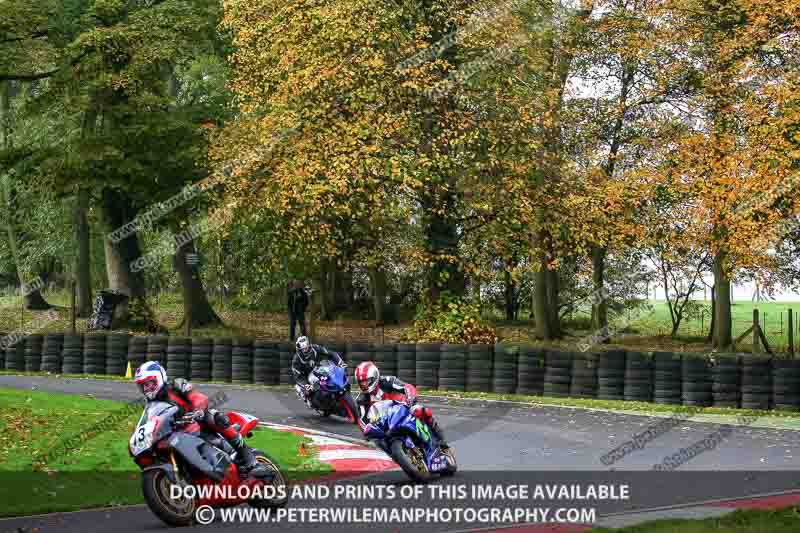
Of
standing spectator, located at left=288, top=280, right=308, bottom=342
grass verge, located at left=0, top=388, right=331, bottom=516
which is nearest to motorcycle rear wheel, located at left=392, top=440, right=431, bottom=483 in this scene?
grass verge, located at left=0, top=388, right=331, bottom=516

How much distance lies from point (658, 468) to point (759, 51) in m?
20.1

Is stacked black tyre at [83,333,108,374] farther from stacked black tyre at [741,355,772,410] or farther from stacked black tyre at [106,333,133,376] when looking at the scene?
stacked black tyre at [741,355,772,410]

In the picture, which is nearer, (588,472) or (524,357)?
(588,472)

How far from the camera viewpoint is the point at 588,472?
1497 centimetres

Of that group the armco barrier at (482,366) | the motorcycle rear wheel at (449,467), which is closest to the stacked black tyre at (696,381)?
the armco barrier at (482,366)

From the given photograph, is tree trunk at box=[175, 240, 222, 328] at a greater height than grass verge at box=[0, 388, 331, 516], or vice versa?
tree trunk at box=[175, 240, 222, 328]

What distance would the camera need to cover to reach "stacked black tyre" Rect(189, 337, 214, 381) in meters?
29.2

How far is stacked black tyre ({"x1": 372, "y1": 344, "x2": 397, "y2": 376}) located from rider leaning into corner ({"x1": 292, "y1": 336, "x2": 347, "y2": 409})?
22.3ft

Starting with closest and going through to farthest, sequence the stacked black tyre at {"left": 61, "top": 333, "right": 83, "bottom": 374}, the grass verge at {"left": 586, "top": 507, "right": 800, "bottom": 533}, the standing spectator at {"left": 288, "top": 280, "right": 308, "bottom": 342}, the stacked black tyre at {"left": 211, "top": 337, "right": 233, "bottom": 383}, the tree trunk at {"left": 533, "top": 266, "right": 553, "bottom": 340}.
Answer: the grass verge at {"left": 586, "top": 507, "right": 800, "bottom": 533} → the stacked black tyre at {"left": 211, "top": 337, "right": 233, "bottom": 383} → the stacked black tyre at {"left": 61, "top": 333, "right": 83, "bottom": 374} → the standing spectator at {"left": 288, "top": 280, "right": 308, "bottom": 342} → the tree trunk at {"left": 533, "top": 266, "right": 553, "bottom": 340}

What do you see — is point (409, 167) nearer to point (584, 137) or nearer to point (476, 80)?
point (476, 80)

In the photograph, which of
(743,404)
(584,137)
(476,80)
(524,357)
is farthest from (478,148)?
(743,404)

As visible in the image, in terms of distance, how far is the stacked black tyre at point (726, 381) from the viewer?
2391 cm

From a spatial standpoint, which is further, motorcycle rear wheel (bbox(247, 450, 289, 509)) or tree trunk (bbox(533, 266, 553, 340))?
tree trunk (bbox(533, 266, 553, 340))

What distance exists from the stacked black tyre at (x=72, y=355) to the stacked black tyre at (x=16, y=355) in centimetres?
115
